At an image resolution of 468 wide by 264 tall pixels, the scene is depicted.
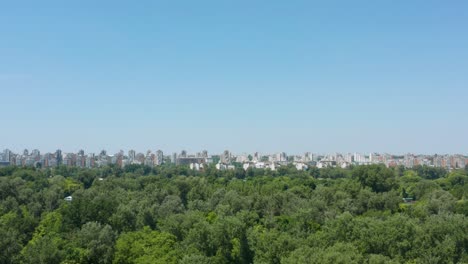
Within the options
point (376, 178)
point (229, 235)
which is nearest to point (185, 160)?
point (376, 178)

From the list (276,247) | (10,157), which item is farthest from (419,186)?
(10,157)

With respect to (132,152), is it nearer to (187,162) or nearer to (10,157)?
(187,162)

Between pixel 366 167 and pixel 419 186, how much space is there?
934cm

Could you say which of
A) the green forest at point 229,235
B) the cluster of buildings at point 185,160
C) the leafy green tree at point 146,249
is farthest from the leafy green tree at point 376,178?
the cluster of buildings at point 185,160

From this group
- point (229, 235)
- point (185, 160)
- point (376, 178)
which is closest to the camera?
point (229, 235)

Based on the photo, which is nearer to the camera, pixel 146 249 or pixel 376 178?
pixel 146 249

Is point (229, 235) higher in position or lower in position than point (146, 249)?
higher

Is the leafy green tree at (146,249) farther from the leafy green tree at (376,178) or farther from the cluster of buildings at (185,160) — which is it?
the cluster of buildings at (185,160)

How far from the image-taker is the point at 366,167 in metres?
55.3

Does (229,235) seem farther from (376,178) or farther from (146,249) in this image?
(376,178)

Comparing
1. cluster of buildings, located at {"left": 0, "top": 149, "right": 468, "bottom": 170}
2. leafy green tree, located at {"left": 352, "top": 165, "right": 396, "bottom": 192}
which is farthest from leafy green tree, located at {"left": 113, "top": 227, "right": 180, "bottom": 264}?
cluster of buildings, located at {"left": 0, "top": 149, "right": 468, "bottom": 170}

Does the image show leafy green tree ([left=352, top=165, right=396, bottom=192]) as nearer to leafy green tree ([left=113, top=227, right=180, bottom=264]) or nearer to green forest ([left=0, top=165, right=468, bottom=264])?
green forest ([left=0, top=165, right=468, bottom=264])

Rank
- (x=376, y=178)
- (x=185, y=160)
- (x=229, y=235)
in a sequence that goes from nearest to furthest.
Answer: (x=229, y=235)
(x=376, y=178)
(x=185, y=160)

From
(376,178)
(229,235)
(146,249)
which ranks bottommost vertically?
(146,249)
